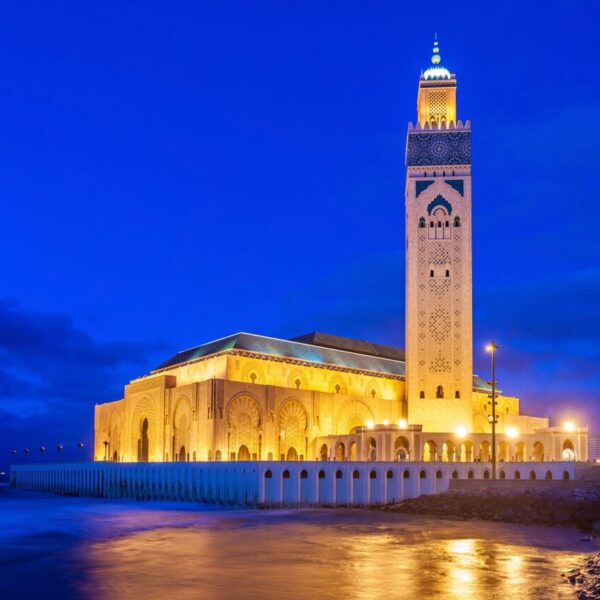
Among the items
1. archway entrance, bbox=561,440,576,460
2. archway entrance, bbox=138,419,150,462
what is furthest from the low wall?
archway entrance, bbox=138,419,150,462

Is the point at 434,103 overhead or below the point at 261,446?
overhead

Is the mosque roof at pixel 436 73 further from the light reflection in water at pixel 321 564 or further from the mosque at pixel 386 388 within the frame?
the light reflection in water at pixel 321 564

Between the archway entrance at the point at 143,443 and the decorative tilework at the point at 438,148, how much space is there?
→ 92.2 feet

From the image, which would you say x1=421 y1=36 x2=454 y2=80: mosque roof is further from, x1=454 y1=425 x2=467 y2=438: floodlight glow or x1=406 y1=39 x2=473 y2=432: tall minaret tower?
x1=454 y1=425 x2=467 y2=438: floodlight glow

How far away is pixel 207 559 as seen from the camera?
2408 centimetres

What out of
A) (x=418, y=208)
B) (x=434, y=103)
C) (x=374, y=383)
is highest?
(x=434, y=103)

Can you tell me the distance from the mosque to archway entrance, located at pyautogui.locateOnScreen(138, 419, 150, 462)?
0.11 meters

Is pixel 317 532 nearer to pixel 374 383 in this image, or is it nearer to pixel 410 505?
pixel 410 505

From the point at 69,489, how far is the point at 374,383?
978 inches

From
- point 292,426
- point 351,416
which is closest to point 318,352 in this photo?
point 351,416

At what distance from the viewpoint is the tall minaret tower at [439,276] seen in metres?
60.1

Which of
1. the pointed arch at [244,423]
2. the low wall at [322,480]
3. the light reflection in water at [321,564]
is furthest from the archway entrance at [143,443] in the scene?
the light reflection in water at [321,564]

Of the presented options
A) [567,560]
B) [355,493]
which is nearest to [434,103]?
[355,493]

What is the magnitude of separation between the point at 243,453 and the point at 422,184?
947 inches
